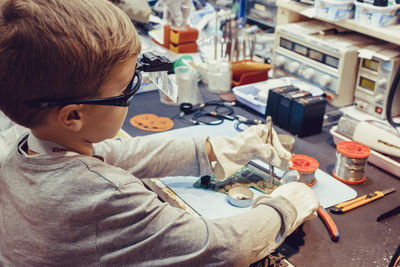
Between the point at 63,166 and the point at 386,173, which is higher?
the point at 63,166

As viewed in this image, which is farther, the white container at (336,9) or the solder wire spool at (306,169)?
the white container at (336,9)

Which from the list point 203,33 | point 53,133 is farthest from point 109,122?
point 203,33

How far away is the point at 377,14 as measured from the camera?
4.63ft

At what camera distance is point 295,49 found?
66.4 inches

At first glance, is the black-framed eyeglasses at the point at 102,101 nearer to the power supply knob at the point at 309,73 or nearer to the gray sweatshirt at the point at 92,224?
the gray sweatshirt at the point at 92,224

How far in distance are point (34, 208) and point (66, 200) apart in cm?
6

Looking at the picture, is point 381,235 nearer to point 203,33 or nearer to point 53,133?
point 53,133

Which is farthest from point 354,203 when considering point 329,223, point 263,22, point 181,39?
point 263,22

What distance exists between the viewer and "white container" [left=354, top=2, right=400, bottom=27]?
1.40m

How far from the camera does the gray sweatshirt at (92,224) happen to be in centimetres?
70

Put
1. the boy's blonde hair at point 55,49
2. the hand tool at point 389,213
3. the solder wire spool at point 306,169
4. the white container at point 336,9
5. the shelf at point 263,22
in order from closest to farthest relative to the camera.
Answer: the boy's blonde hair at point 55,49 → the hand tool at point 389,213 → the solder wire spool at point 306,169 → the white container at point 336,9 → the shelf at point 263,22

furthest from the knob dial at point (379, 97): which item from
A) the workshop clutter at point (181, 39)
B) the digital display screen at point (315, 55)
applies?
the workshop clutter at point (181, 39)

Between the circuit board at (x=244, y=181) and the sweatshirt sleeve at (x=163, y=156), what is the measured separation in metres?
0.04

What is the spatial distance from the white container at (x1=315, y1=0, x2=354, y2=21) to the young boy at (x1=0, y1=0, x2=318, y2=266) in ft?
3.16
